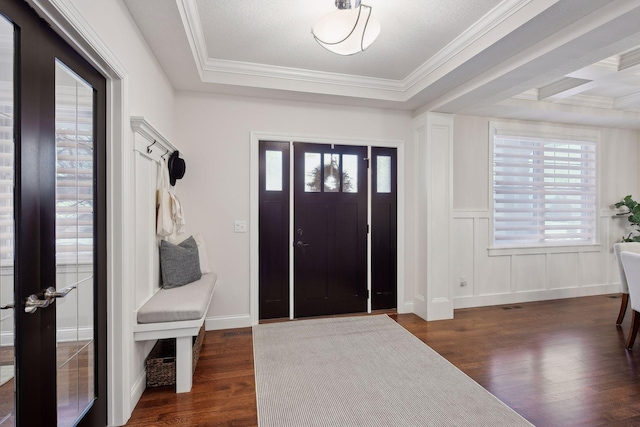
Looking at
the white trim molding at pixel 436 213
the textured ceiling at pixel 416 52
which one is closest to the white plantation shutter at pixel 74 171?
the textured ceiling at pixel 416 52

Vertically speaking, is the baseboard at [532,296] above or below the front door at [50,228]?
below

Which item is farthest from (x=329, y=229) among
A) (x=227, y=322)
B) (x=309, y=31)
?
(x=309, y=31)

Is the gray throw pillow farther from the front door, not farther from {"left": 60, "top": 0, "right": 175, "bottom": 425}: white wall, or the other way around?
the front door

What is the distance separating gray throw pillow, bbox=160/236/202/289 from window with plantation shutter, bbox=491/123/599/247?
3.78 m

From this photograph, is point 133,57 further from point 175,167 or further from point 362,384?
point 362,384

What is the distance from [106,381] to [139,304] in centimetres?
47

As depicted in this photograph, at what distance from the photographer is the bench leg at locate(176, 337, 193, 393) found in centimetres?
219

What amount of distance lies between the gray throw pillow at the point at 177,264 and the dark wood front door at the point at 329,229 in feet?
3.78

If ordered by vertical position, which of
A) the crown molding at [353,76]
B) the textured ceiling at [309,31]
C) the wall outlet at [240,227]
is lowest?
the wall outlet at [240,227]

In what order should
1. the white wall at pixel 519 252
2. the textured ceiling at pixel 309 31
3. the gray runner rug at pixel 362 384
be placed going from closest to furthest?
the gray runner rug at pixel 362 384, the textured ceiling at pixel 309 31, the white wall at pixel 519 252

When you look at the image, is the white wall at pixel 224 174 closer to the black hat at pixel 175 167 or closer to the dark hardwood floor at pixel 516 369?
the black hat at pixel 175 167

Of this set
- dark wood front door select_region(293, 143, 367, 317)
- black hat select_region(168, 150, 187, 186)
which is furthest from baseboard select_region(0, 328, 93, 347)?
dark wood front door select_region(293, 143, 367, 317)

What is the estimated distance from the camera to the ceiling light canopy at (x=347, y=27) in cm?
194

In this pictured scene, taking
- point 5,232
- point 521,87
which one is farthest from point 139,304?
point 521,87
